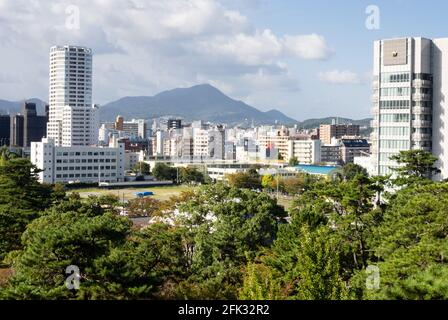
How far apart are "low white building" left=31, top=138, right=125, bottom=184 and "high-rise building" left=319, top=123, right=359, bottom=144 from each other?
158 feet

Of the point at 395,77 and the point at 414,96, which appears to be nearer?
the point at 414,96

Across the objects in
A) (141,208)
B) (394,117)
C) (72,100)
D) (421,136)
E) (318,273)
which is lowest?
(141,208)

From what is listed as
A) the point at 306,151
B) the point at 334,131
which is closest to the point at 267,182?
the point at 306,151

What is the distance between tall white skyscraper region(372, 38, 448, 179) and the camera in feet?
84.1

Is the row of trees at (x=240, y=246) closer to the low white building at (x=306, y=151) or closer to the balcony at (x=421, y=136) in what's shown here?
the balcony at (x=421, y=136)

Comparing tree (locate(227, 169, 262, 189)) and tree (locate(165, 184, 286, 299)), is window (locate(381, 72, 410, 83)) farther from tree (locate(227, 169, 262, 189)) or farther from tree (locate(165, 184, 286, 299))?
tree (locate(227, 169, 262, 189))

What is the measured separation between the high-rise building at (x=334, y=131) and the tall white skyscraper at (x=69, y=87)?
36702 millimetres

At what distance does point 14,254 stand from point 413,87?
736 inches

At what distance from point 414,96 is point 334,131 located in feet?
220

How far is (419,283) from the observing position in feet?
22.6

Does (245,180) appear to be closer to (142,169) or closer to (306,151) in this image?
(142,169)

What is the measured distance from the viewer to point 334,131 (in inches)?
3634

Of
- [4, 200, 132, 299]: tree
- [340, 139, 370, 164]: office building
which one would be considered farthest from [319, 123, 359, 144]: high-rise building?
[4, 200, 132, 299]: tree

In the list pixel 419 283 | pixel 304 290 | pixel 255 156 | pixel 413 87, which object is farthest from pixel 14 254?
pixel 255 156
